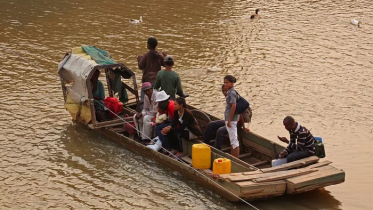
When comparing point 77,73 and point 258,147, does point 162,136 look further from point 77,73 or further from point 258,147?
point 77,73

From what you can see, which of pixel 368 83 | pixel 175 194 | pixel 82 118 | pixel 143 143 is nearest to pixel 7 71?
pixel 82 118

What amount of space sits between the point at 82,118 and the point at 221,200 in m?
4.38

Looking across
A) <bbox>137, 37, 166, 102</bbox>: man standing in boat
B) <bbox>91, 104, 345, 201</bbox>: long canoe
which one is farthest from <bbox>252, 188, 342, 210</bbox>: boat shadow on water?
<bbox>137, 37, 166, 102</bbox>: man standing in boat

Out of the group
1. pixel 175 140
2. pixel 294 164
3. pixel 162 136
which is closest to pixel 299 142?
pixel 294 164

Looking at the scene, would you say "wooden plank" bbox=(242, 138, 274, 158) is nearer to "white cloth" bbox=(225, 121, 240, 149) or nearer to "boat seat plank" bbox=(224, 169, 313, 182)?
"white cloth" bbox=(225, 121, 240, 149)

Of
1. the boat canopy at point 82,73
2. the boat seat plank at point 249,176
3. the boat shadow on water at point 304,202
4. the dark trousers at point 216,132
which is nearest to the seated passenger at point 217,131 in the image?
the dark trousers at point 216,132

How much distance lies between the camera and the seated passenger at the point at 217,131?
12.3 m

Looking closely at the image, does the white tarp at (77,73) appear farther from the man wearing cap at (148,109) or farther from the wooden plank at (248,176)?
the wooden plank at (248,176)

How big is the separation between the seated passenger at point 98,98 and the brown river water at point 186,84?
49 centimetres

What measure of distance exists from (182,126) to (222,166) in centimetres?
151

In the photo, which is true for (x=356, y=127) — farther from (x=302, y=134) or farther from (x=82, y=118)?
(x=82, y=118)

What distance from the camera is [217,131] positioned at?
488 inches

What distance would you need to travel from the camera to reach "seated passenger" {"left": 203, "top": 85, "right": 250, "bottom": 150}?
1234 cm

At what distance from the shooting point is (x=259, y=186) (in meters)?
10.6
